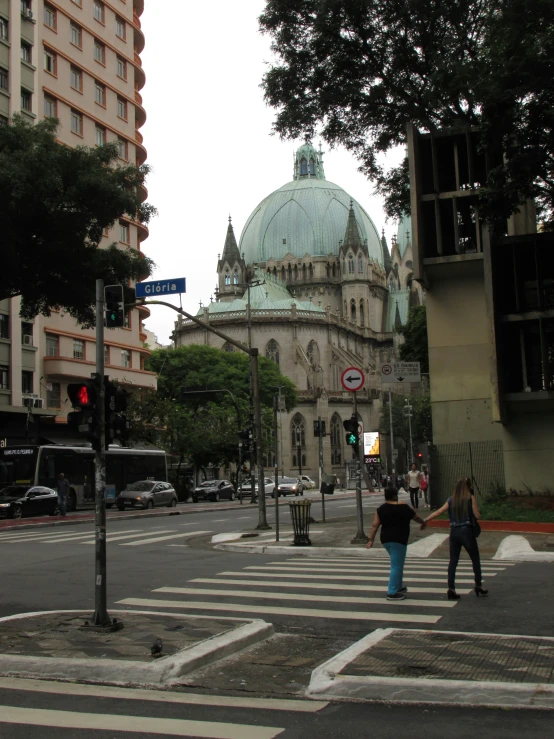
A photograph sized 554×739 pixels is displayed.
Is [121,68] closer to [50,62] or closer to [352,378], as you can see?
[50,62]

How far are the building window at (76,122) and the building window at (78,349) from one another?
1178cm

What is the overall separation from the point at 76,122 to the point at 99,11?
8.09 metres

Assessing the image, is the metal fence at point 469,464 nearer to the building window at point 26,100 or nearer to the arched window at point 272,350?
the building window at point 26,100

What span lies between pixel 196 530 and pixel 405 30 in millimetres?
15378

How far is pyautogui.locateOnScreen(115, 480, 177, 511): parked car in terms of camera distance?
129ft

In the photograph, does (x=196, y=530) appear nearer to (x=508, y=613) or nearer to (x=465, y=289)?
(x=465, y=289)

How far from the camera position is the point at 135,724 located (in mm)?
5492

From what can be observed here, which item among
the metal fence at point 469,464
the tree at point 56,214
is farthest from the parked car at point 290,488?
the metal fence at point 469,464

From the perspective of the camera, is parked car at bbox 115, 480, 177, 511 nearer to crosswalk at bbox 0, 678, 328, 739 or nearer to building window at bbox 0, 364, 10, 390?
building window at bbox 0, 364, 10, 390

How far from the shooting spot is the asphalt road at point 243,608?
540 cm

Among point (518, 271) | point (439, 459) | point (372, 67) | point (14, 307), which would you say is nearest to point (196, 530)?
point (439, 459)

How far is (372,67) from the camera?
24250 millimetres

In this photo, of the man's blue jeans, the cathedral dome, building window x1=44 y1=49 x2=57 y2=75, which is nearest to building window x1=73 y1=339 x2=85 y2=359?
building window x1=44 y1=49 x2=57 y2=75

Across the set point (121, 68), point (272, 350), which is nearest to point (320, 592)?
point (121, 68)
